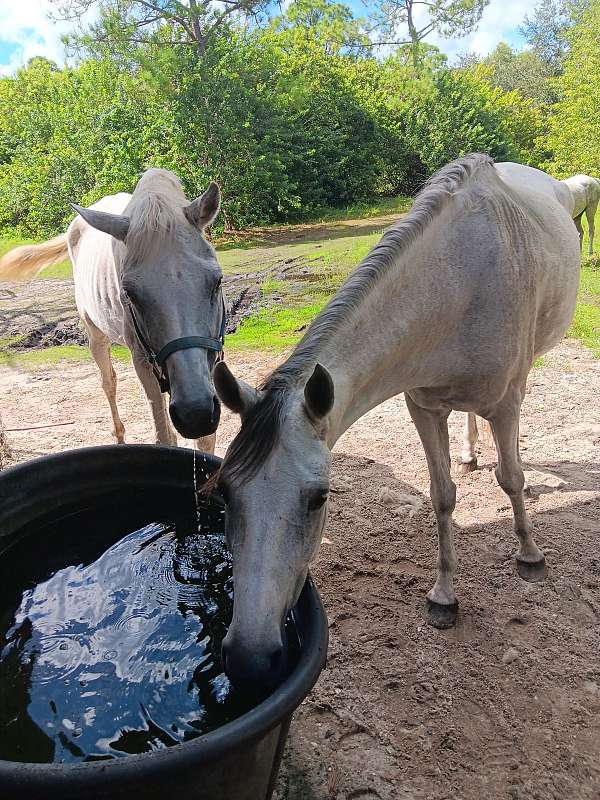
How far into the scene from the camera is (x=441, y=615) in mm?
2609

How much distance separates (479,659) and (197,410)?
1.59m

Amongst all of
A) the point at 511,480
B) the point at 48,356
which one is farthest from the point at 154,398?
the point at 48,356

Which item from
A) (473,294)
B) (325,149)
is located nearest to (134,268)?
(473,294)

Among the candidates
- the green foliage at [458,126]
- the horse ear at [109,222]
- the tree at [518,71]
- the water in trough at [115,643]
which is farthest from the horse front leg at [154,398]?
the tree at [518,71]

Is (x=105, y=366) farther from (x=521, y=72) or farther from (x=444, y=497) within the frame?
(x=521, y=72)

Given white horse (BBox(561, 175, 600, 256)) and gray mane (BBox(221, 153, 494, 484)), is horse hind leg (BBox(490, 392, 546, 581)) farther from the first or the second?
white horse (BBox(561, 175, 600, 256))

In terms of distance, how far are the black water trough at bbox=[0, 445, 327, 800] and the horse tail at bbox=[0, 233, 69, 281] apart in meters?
2.95

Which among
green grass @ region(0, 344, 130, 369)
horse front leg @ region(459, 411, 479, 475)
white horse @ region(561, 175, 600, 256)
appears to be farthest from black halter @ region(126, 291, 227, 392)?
white horse @ region(561, 175, 600, 256)

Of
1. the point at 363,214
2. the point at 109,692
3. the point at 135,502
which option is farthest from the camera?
the point at 363,214

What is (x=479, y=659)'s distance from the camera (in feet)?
7.80

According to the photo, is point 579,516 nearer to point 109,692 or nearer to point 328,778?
point 328,778

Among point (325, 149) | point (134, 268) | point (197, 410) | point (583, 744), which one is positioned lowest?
point (583, 744)

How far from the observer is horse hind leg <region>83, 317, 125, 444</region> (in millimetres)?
4496

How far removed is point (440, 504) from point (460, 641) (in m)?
0.62
